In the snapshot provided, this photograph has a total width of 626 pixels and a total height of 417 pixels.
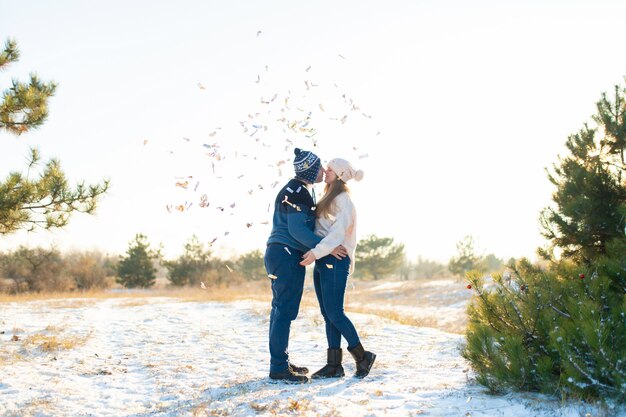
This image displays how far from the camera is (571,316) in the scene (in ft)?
13.9

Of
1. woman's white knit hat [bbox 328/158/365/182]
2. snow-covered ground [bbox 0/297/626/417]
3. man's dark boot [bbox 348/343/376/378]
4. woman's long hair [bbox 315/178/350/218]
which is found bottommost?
snow-covered ground [bbox 0/297/626/417]

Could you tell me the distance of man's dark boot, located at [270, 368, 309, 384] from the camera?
5.12 m

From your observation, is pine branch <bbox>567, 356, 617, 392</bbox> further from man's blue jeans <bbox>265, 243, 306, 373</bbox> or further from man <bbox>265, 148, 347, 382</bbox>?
man's blue jeans <bbox>265, 243, 306, 373</bbox>

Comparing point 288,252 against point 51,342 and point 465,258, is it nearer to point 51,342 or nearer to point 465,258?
point 51,342

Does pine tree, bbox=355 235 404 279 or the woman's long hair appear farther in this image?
pine tree, bbox=355 235 404 279

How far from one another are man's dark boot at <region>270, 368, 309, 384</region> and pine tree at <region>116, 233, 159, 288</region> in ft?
96.5

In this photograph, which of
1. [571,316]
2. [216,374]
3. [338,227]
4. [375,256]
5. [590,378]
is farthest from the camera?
[375,256]

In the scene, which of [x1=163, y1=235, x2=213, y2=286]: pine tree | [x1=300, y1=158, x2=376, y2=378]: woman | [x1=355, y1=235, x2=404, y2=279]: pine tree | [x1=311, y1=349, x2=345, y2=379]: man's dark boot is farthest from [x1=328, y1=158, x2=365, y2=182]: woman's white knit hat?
[x1=355, y1=235, x2=404, y2=279]: pine tree

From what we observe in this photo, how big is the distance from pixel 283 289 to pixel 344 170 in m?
1.32

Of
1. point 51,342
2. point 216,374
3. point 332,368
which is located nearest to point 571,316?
point 332,368

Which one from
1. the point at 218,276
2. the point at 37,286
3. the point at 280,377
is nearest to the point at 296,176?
the point at 280,377

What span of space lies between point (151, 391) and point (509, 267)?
3.80 meters

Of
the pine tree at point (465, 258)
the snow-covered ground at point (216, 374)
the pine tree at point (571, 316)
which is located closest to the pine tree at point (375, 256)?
the pine tree at point (465, 258)

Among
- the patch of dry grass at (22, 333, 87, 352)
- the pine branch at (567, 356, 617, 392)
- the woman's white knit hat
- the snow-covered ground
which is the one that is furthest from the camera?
the patch of dry grass at (22, 333, 87, 352)
